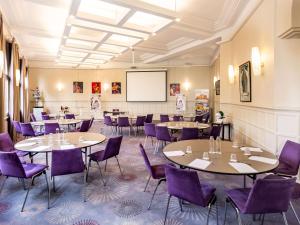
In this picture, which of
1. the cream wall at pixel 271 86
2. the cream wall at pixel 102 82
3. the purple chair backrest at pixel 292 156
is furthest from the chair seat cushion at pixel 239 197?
the cream wall at pixel 102 82

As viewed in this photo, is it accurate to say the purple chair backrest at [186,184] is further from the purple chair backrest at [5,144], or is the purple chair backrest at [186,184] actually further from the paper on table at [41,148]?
the purple chair backrest at [5,144]

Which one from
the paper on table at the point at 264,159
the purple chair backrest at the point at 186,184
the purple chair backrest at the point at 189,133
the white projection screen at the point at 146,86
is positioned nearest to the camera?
the purple chair backrest at the point at 186,184

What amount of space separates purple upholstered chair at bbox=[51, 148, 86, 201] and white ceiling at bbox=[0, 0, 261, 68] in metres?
2.90

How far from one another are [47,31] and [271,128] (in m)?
6.94

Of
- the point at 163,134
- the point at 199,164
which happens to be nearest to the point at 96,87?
the point at 163,134

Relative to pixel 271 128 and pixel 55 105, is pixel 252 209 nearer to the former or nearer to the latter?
pixel 271 128

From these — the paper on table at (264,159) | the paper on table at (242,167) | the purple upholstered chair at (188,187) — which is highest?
the paper on table at (264,159)

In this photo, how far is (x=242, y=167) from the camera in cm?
231

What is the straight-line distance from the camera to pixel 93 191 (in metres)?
3.45

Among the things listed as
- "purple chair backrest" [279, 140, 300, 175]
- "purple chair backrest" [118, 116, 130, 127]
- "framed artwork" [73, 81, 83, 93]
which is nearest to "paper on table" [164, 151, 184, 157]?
"purple chair backrest" [279, 140, 300, 175]

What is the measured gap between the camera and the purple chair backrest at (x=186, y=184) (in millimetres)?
1998

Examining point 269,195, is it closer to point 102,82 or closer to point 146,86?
point 146,86

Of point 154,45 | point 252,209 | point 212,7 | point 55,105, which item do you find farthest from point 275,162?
point 55,105

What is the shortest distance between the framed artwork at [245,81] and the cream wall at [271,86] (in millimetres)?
174
